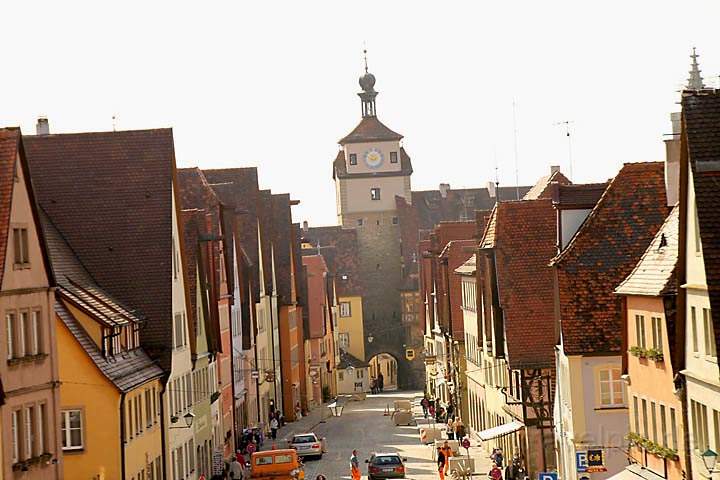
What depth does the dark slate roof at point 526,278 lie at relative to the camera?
2055 inches

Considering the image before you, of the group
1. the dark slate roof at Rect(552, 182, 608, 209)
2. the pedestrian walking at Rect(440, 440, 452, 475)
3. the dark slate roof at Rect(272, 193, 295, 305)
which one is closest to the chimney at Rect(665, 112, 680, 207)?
the dark slate roof at Rect(552, 182, 608, 209)

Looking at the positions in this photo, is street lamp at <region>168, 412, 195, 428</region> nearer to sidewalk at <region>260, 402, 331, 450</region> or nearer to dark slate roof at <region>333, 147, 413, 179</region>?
sidewalk at <region>260, 402, 331, 450</region>

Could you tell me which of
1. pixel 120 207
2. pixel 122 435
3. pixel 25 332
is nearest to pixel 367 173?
pixel 120 207

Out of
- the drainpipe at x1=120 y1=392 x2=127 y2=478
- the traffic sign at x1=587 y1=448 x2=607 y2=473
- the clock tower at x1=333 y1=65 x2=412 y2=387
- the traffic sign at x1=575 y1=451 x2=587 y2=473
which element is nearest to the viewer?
the traffic sign at x1=587 y1=448 x2=607 y2=473

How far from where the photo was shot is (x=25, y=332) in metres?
33.0

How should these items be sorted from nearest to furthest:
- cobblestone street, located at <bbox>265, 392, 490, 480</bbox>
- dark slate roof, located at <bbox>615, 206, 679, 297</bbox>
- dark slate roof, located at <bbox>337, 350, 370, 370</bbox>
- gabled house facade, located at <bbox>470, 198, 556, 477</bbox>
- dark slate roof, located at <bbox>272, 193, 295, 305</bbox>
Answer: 1. dark slate roof, located at <bbox>615, 206, 679, 297</bbox>
2. gabled house facade, located at <bbox>470, 198, 556, 477</bbox>
3. cobblestone street, located at <bbox>265, 392, 490, 480</bbox>
4. dark slate roof, located at <bbox>272, 193, 295, 305</bbox>
5. dark slate roof, located at <bbox>337, 350, 370, 370</bbox>

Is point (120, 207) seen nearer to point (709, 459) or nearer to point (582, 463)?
point (582, 463)

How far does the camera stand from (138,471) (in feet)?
140

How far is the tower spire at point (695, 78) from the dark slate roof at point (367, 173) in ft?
354

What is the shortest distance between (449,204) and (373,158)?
861 cm

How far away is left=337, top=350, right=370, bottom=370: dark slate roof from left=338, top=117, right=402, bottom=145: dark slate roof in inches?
796

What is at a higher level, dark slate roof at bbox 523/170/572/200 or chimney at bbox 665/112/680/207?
dark slate roof at bbox 523/170/572/200

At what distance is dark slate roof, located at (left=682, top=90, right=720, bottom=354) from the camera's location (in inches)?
1049

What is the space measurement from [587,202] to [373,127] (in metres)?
98.3
